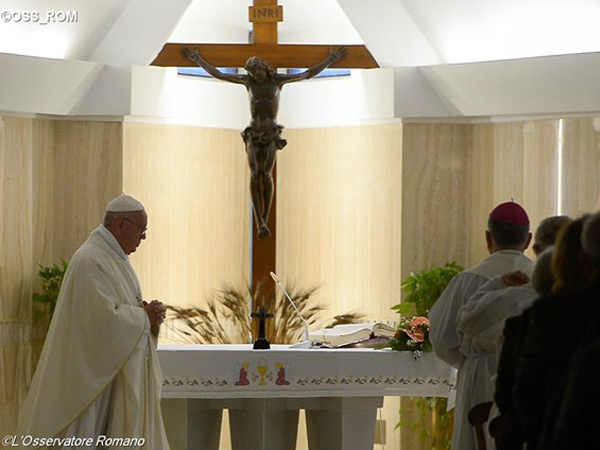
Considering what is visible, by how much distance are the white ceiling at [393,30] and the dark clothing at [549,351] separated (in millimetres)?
5707

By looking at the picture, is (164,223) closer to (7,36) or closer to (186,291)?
(186,291)

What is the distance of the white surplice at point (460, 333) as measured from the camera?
22.0 feet

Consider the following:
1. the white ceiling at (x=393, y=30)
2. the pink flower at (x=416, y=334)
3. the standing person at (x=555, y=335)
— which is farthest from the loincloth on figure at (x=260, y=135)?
the standing person at (x=555, y=335)

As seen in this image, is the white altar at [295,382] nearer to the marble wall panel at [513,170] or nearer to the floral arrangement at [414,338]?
the floral arrangement at [414,338]

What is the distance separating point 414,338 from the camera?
28.9 ft

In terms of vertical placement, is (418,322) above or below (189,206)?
below

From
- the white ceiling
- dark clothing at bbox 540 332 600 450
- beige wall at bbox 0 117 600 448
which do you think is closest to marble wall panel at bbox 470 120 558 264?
beige wall at bbox 0 117 600 448

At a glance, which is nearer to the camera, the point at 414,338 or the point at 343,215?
the point at 414,338

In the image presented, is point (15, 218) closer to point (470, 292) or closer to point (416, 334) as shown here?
point (416, 334)

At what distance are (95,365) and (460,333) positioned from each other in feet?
6.91

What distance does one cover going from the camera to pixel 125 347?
7.38 meters

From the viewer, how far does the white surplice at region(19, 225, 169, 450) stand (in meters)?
7.32

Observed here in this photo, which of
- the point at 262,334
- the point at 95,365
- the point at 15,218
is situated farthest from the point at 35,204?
the point at 95,365

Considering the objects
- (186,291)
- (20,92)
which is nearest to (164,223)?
(186,291)
